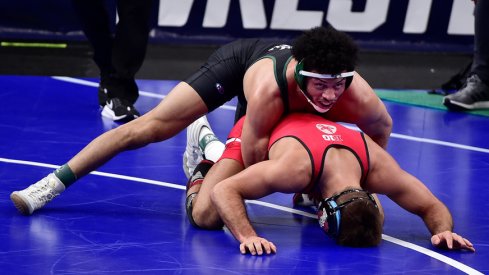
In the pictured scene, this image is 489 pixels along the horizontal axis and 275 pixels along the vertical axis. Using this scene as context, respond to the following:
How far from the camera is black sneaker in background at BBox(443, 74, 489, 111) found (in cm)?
928

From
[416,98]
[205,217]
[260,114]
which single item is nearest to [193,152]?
[205,217]

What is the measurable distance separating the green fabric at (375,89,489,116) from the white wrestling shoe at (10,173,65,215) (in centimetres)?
422

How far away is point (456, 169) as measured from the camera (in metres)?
7.28

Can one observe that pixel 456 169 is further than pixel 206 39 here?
No

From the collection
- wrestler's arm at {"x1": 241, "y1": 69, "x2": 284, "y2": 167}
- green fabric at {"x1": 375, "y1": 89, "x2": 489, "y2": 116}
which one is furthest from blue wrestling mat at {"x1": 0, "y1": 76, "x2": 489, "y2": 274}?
green fabric at {"x1": 375, "y1": 89, "x2": 489, "y2": 116}

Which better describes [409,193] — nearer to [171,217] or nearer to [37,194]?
[171,217]

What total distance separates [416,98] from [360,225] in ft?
14.7

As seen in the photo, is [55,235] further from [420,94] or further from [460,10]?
[460,10]

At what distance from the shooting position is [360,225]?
543cm

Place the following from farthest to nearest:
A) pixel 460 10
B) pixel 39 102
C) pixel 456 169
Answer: pixel 460 10 → pixel 39 102 → pixel 456 169

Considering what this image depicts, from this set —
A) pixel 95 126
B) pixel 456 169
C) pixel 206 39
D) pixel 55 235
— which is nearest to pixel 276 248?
pixel 55 235

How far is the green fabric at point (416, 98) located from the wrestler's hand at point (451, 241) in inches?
152

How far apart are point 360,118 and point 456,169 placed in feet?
5.17

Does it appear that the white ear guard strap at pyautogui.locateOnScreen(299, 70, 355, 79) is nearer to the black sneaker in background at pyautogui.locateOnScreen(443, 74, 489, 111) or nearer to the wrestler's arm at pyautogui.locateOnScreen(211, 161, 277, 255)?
the wrestler's arm at pyautogui.locateOnScreen(211, 161, 277, 255)
